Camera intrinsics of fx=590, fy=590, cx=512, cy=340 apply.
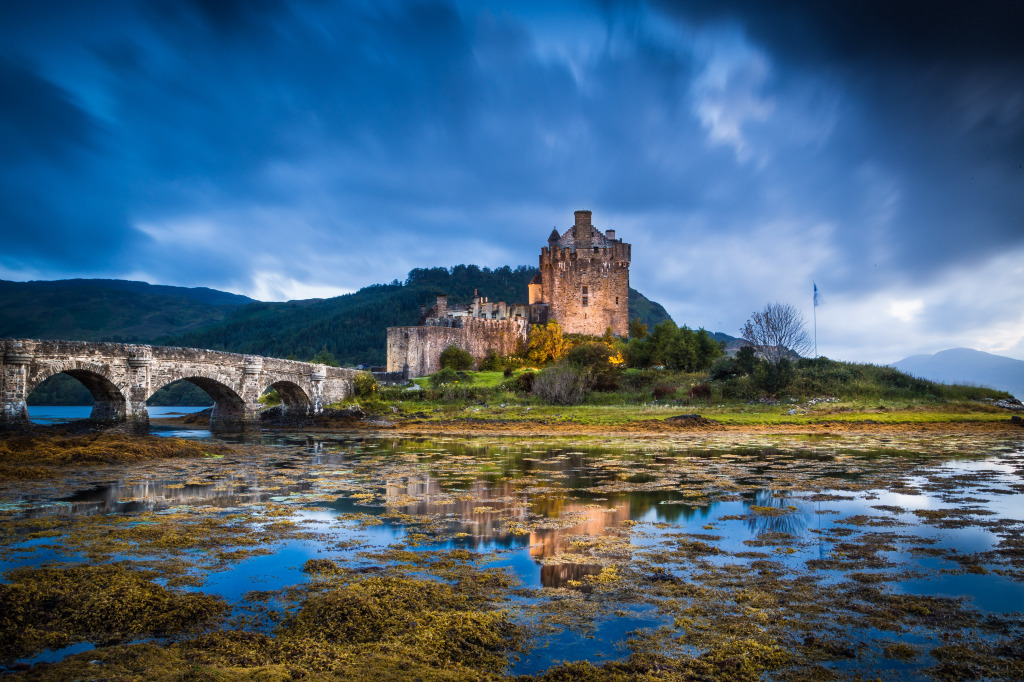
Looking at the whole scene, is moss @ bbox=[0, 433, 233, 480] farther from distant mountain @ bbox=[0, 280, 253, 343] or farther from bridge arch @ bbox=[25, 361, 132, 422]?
distant mountain @ bbox=[0, 280, 253, 343]

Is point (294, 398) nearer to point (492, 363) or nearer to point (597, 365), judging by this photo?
point (597, 365)

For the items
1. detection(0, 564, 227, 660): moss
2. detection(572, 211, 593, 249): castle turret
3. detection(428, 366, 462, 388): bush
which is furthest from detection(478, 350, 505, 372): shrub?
detection(0, 564, 227, 660): moss

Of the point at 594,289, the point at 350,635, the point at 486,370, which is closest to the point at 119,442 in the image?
the point at 350,635

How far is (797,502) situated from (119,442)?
19.4 metres

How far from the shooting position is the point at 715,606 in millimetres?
5660

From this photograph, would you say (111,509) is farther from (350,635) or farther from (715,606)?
(715,606)

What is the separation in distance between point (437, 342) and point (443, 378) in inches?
368

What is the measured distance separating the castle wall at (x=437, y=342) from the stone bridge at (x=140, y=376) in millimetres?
16683

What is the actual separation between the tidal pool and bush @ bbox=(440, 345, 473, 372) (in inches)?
1543

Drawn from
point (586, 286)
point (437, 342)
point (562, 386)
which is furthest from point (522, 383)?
point (586, 286)

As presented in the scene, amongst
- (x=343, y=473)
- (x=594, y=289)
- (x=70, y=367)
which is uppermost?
(x=594, y=289)

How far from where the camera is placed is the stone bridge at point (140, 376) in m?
18.8

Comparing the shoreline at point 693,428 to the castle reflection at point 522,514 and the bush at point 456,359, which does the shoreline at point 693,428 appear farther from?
the bush at point 456,359

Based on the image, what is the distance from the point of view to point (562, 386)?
39625mm
